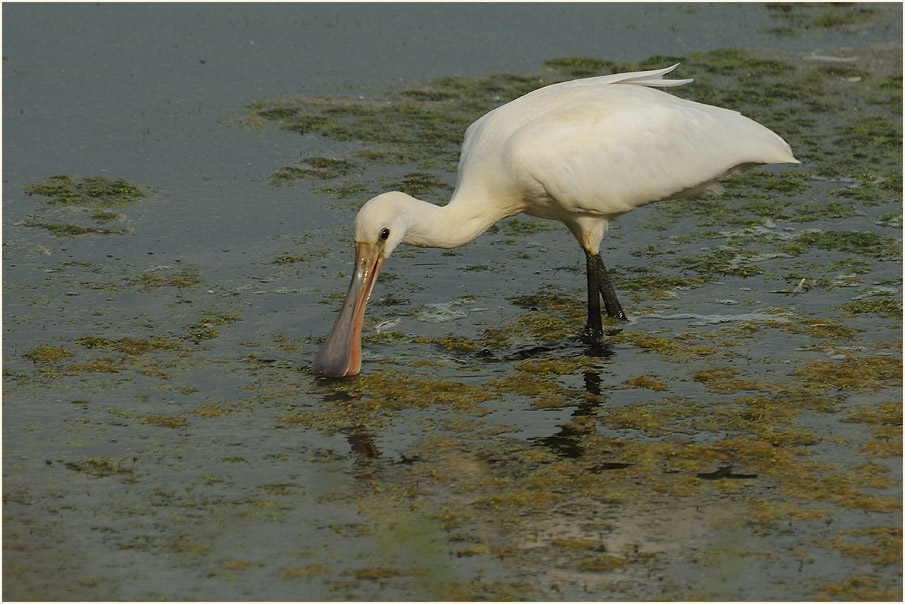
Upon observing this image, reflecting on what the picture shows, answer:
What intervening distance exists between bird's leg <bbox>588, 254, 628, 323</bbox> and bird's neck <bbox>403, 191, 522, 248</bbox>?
0.72m

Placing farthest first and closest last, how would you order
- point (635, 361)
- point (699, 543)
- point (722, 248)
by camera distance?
point (722, 248) → point (635, 361) → point (699, 543)

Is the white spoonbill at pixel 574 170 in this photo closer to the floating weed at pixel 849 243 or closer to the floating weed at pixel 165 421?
the floating weed at pixel 165 421

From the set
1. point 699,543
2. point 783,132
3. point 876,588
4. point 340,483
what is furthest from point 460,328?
point 783,132

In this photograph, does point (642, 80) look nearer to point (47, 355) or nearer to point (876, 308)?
point (876, 308)

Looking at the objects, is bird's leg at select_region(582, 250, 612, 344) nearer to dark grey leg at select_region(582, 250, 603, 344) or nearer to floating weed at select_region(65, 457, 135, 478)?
dark grey leg at select_region(582, 250, 603, 344)

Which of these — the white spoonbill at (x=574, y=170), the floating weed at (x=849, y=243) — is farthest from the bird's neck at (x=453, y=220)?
the floating weed at (x=849, y=243)

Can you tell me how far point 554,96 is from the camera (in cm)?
858

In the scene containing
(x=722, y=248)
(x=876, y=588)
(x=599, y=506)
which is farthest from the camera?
(x=722, y=248)

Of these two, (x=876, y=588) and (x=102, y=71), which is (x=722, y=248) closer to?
(x=876, y=588)

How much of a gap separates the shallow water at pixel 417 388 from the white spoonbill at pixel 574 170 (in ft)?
1.52

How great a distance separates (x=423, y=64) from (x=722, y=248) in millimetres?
5655

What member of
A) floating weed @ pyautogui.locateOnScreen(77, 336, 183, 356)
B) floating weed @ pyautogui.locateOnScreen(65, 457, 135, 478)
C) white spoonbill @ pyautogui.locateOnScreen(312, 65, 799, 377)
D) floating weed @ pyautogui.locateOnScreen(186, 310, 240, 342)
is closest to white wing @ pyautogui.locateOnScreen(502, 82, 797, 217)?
white spoonbill @ pyautogui.locateOnScreen(312, 65, 799, 377)

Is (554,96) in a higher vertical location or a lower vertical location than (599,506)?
higher

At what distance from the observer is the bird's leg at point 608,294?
872cm
